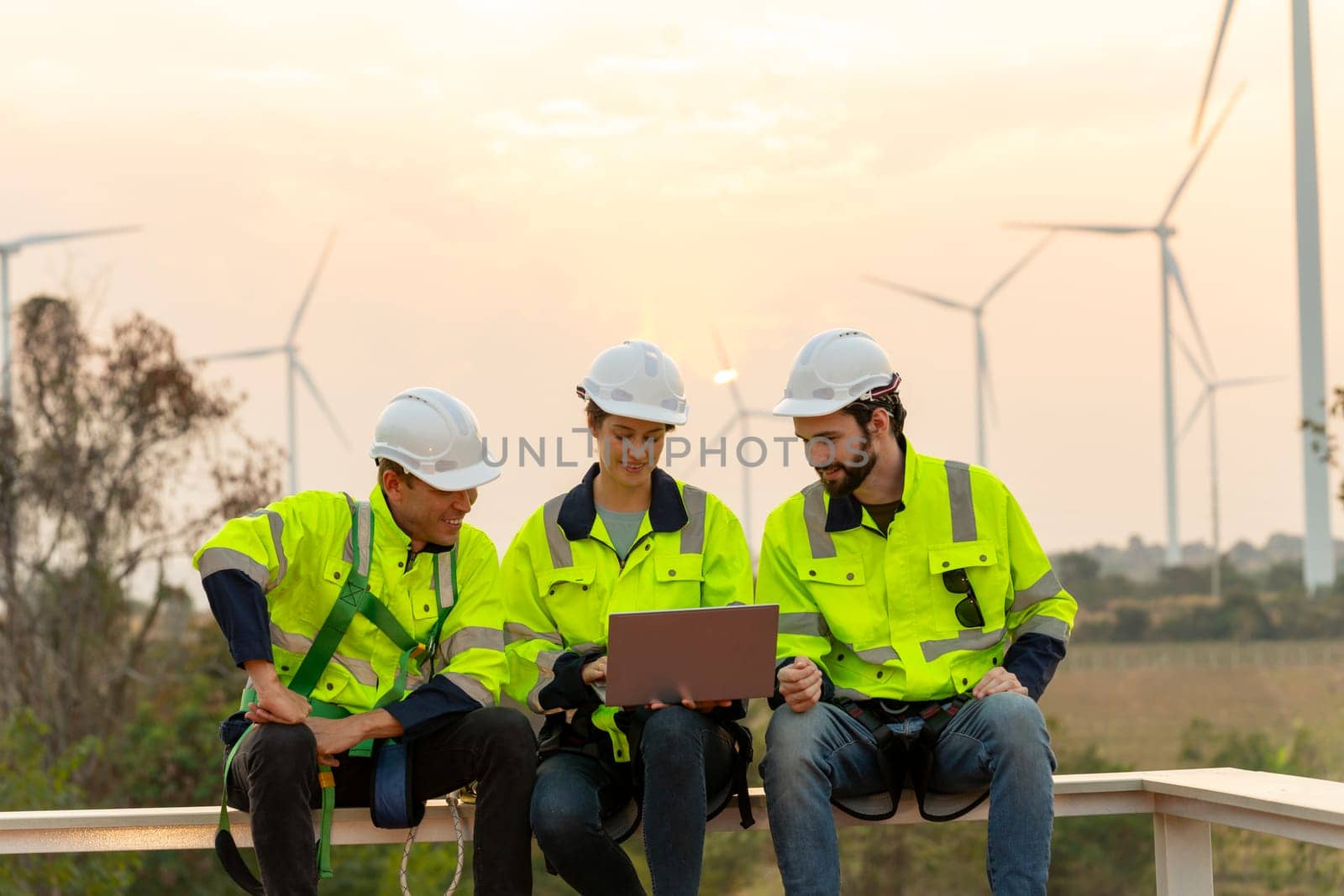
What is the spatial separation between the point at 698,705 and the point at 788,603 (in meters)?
0.50

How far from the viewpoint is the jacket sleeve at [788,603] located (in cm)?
458

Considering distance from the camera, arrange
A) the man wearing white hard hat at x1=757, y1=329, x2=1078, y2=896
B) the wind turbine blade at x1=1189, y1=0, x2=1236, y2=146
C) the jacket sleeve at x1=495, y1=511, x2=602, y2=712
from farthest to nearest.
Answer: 1. the wind turbine blade at x1=1189, y1=0, x2=1236, y2=146
2. the jacket sleeve at x1=495, y1=511, x2=602, y2=712
3. the man wearing white hard hat at x1=757, y1=329, x2=1078, y2=896

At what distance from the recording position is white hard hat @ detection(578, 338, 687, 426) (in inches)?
186

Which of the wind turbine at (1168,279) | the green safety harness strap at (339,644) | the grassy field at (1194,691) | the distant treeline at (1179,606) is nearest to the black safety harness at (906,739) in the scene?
the green safety harness strap at (339,644)

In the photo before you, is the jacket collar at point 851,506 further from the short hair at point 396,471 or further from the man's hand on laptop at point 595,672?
the short hair at point 396,471

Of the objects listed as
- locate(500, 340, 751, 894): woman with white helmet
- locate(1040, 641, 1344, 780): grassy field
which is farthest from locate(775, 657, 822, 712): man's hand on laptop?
locate(1040, 641, 1344, 780): grassy field

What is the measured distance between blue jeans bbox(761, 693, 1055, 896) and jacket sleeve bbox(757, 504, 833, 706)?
7.3 inches

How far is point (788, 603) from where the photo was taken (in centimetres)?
466

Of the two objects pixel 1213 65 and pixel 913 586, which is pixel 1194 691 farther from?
pixel 913 586

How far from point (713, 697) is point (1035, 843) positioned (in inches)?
36.6

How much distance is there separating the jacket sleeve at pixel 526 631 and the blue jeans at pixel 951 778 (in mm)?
624

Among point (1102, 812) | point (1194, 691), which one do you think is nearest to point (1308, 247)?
point (1194, 691)

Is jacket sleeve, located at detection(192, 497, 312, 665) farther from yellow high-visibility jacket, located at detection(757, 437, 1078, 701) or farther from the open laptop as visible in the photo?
yellow high-visibility jacket, located at detection(757, 437, 1078, 701)

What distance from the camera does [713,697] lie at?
4.21 metres
